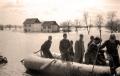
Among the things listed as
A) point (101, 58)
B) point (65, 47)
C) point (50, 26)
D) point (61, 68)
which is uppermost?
point (65, 47)

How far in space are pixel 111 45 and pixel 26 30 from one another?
18.9 m

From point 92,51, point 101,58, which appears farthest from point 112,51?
point 92,51

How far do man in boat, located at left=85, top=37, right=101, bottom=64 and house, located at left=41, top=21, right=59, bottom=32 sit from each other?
1783 cm

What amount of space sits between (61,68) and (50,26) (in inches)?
Result: 754

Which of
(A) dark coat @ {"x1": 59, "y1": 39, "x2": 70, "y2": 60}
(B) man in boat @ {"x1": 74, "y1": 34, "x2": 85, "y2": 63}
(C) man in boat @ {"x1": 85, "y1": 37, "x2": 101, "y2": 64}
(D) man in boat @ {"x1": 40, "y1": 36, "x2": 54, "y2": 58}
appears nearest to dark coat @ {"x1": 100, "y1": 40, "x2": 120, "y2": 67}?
(C) man in boat @ {"x1": 85, "y1": 37, "x2": 101, "y2": 64}

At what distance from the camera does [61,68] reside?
6.18m

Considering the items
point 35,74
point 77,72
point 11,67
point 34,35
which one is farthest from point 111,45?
point 34,35

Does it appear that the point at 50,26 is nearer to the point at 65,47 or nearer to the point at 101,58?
A: the point at 65,47

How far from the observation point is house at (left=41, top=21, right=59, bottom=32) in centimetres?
2422

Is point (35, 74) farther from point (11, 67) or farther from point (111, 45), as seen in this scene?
point (111, 45)

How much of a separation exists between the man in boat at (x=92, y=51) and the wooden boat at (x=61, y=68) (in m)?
0.28

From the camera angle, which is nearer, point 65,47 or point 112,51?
point 112,51

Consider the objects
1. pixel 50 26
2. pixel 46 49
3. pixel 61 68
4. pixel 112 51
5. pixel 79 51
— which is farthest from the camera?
pixel 50 26

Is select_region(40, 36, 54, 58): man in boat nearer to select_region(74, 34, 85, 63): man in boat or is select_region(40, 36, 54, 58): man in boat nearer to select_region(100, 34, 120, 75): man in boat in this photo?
select_region(74, 34, 85, 63): man in boat
